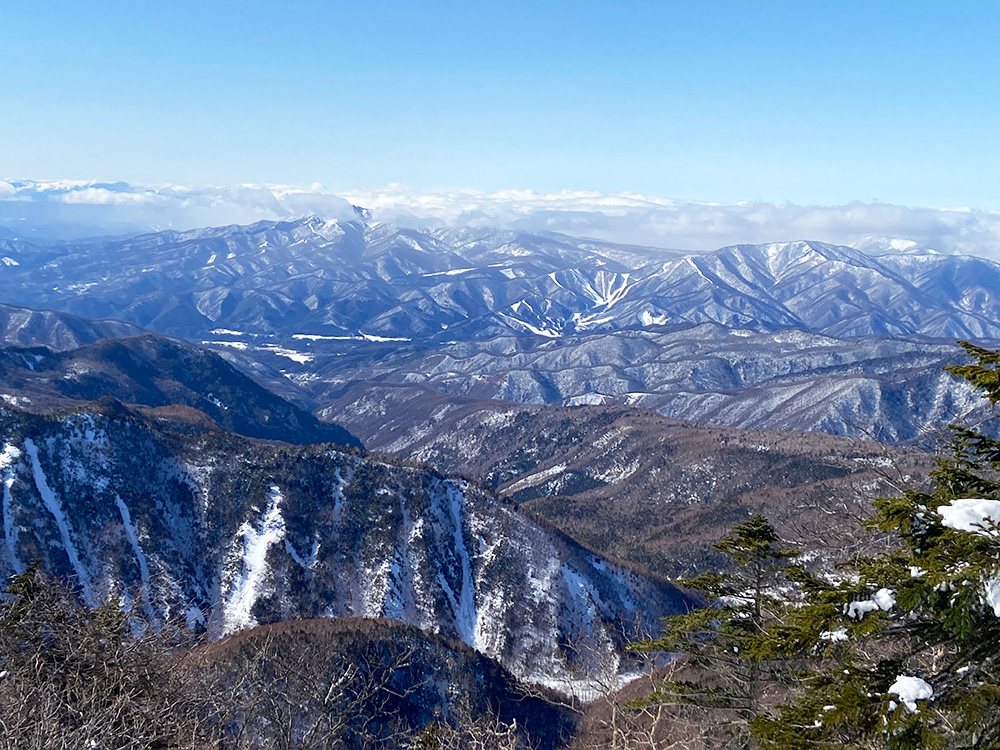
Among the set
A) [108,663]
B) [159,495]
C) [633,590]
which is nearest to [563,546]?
[633,590]

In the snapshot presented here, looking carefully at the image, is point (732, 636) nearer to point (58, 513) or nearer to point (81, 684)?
point (81, 684)

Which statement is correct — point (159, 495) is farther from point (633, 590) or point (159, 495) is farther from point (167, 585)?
point (633, 590)

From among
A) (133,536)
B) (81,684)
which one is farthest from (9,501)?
(81,684)

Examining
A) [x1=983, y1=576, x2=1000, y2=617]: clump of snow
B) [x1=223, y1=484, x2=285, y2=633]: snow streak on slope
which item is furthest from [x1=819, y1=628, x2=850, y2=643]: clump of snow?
[x1=223, y1=484, x2=285, y2=633]: snow streak on slope

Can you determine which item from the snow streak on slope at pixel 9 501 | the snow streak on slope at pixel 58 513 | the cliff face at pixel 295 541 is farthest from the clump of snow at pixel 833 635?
the snow streak on slope at pixel 9 501

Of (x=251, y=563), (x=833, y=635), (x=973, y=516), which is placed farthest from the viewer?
(x=251, y=563)

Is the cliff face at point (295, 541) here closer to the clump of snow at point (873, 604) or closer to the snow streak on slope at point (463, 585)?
the snow streak on slope at point (463, 585)
